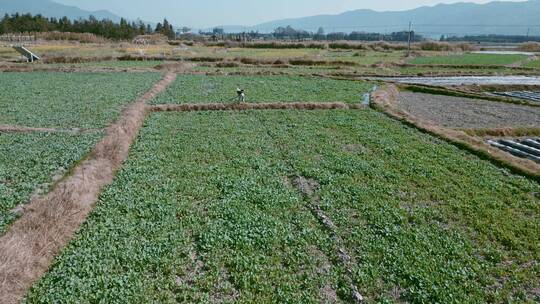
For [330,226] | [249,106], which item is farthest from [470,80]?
[330,226]

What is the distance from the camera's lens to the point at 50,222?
31.7ft

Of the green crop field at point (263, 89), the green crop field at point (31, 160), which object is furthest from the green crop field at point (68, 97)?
the green crop field at point (263, 89)

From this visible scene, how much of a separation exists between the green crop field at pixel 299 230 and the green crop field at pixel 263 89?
37.7ft

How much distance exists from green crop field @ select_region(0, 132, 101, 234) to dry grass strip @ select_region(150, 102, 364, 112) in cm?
755

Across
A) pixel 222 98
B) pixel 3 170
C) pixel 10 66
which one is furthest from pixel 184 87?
pixel 10 66

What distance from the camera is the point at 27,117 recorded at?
21234 mm

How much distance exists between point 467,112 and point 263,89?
15.6m

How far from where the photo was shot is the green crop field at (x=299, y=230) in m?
8.04

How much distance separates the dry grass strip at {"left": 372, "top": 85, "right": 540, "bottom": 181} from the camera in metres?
14.8

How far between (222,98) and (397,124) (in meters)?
12.6

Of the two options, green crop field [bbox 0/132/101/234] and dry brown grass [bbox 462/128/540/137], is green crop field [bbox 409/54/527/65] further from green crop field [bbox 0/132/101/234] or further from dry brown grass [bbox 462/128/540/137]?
green crop field [bbox 0/132/101/234]

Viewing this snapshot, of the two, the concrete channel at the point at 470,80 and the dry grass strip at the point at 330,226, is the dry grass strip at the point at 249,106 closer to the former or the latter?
the dry grass strip at the point at 330,226

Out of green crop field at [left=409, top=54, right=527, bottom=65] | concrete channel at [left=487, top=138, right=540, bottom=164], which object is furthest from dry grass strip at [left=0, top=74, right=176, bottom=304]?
green crop field at [left=409, top=54, right=527, bottom=65]

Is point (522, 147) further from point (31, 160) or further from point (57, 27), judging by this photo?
point (57, 27)
